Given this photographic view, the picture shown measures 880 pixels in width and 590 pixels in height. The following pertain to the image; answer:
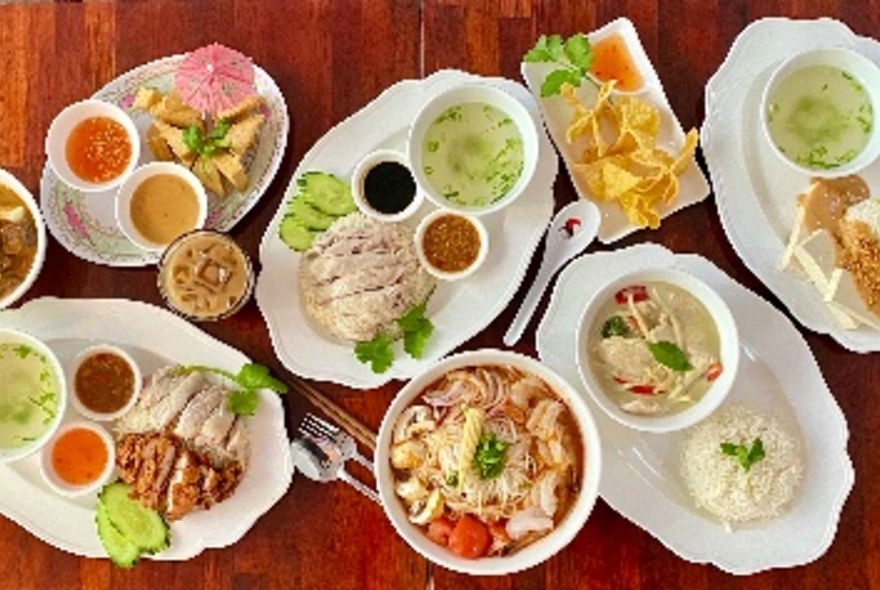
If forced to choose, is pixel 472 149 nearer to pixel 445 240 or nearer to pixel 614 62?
pixel 445 240

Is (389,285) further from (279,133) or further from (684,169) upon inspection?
(684,169)

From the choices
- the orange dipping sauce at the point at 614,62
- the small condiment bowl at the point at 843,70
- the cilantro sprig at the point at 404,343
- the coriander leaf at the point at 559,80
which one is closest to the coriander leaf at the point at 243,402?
the cilantro sprig at the point at 404,343

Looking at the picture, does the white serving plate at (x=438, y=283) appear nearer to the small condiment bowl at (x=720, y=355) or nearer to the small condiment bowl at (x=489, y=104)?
the small condiment bowl at (x=489, y=104)

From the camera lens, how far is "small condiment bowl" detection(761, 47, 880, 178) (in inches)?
115

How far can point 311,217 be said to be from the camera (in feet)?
9.96

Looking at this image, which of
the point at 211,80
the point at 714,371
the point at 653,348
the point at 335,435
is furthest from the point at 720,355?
the point at 211,80

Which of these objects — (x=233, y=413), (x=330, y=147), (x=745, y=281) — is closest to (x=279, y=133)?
(x=330, y=147)

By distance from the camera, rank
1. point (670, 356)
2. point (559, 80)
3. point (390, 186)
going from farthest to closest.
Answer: point (390, 186)
point (559, 80)
point (670, 356)

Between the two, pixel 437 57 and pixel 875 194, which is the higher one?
pixel 437 57

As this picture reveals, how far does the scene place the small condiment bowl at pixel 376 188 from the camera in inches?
119

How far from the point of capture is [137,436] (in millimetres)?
2977

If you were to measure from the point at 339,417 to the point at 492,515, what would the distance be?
15.8 inches

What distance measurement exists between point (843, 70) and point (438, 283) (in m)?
0.98

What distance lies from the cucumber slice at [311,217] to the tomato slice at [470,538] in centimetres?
70
